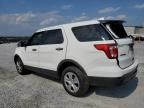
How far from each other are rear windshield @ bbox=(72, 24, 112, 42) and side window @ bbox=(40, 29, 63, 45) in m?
0.58

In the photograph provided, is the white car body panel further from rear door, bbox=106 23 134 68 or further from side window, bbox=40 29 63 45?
side window, bbox=40 29 63 45

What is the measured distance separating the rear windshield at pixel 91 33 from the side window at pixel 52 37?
0.58m

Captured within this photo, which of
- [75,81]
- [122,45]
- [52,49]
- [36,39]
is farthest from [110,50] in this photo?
[36,39]

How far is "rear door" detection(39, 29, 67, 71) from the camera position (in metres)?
5.15

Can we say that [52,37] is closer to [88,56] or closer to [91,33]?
[91,33]

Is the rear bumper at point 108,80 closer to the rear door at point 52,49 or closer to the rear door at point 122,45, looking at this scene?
the rear door at point 122,45

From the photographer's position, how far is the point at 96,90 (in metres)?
5.46

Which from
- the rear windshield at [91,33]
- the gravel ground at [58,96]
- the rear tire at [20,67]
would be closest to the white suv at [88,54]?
the rear windshield at [91,33]

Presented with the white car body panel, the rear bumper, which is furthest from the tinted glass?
the rear bumper

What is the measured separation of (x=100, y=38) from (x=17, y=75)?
177 inches

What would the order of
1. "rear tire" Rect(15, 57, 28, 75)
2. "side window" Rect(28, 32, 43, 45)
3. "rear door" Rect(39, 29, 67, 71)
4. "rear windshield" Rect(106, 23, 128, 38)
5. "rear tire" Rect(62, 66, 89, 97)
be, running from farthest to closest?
1. "rear tire" Rect(15, 57, 28, 75)
2. "side window" Rect(28, 32, 43, 45)
3. "rear door" Rect(39, 29, 67, 71)
4. "rear tire" Rect(62, 66, 89, 97)
5. "rear windshield" Rect(106, 23, 128, 38)

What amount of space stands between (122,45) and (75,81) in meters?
1.52

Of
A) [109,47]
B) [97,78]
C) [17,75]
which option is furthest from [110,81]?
[17,75]

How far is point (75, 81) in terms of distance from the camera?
4895mm
